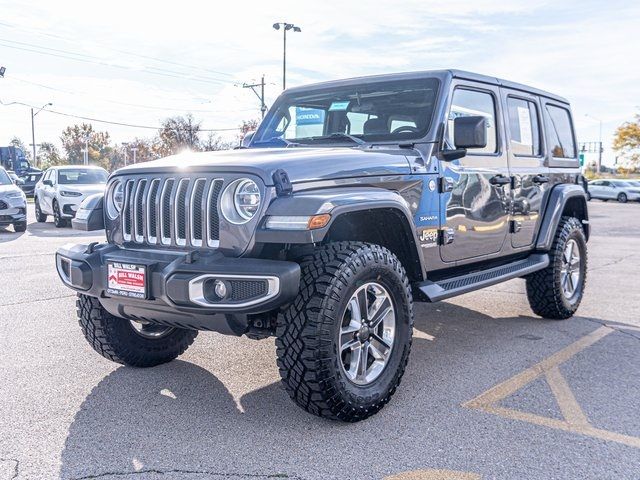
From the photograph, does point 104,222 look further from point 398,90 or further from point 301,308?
point 398,90

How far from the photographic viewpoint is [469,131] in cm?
412

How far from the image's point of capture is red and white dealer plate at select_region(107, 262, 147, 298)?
3273 mm

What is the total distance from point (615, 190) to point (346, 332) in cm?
4062

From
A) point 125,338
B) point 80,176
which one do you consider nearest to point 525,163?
point 125,338

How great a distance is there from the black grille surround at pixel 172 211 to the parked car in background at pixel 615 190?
132ft

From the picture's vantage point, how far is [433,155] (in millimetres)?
4301

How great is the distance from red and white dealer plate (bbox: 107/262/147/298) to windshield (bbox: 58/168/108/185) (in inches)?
514

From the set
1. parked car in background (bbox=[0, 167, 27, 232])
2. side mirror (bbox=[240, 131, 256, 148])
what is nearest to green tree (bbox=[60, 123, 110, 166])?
parked car in background (bbox=[0, 167, 27, 232])

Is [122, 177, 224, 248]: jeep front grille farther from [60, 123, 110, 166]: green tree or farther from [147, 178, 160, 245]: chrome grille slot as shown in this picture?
[60, 123, 110, 166]: green tree

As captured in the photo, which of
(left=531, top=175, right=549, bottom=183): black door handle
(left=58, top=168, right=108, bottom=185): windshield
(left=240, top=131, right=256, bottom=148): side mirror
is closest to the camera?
(left=240, top=131, right=256, bottom=148): side mirror

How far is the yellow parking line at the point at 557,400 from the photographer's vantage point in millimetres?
3322

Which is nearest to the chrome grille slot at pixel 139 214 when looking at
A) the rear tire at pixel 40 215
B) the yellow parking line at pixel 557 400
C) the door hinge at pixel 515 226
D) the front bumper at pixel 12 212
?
the yellow parking line at pixel 557 400

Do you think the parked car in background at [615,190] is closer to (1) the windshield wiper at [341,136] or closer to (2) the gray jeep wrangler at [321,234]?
(2) the gray jeep wrangler at [321,234]

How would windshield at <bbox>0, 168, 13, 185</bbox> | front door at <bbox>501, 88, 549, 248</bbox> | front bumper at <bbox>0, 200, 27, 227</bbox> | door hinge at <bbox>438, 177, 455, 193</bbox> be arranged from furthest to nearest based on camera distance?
windshield at <bbox>0, 168, 13, 185</bbox> → front bumper at <bbox>0, 200, 27, 227</bbox> → front door at <bbox>501, 88, 549, 248</bbox> → door hinge at <bbox>438, 177, 455, 193</bbox>
